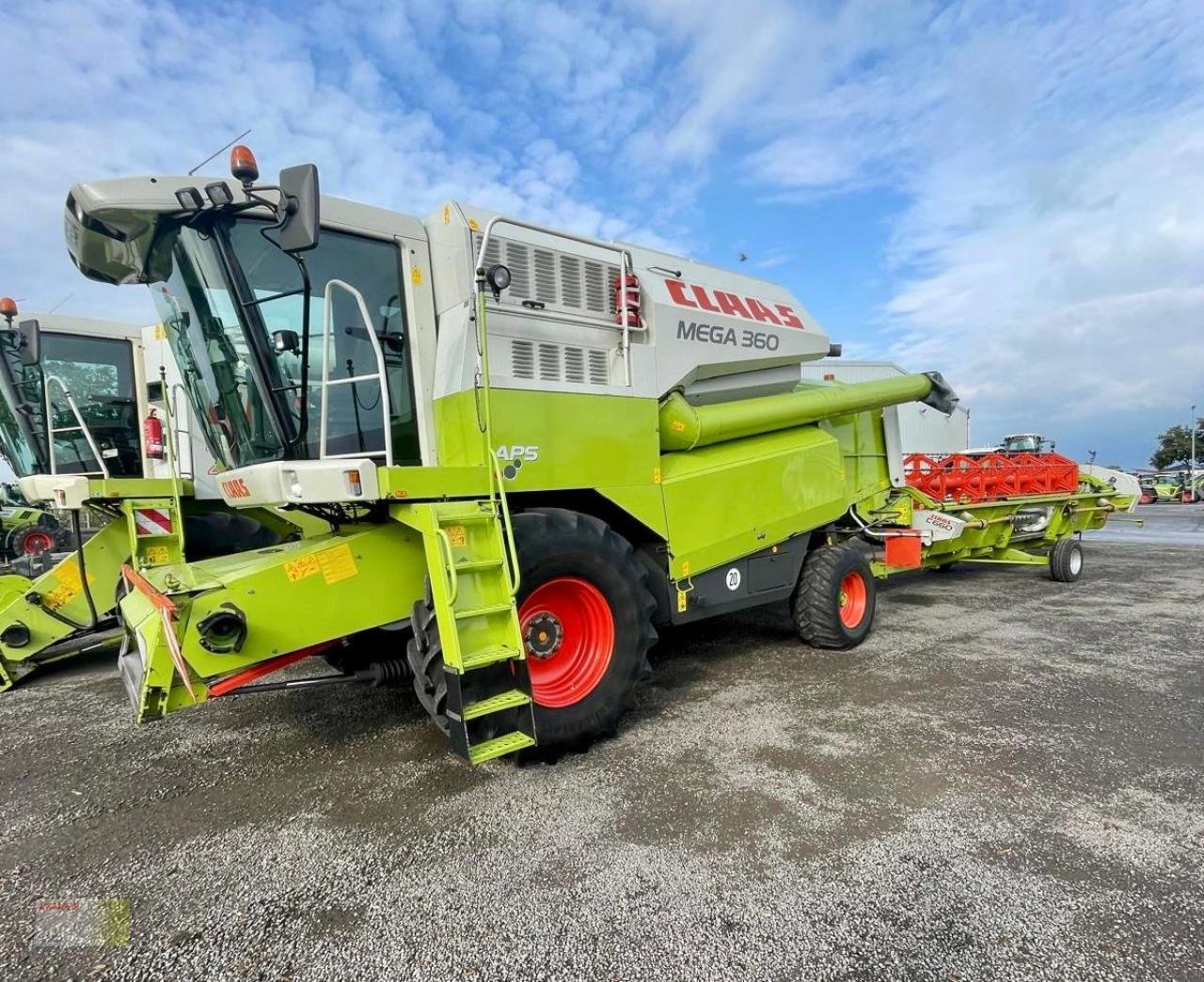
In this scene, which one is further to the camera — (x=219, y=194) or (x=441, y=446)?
(x=441, y=446)

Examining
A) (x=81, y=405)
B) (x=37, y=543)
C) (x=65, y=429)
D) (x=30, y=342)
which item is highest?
(x=30, y=342)

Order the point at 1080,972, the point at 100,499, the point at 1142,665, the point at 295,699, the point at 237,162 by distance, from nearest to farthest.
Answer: the point at 1080,972
the point at 237,162
the point at 295,699
the point at 1142,665
the point at 100,499

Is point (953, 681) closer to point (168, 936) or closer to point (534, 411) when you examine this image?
point (534, 411)

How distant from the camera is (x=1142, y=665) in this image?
4984 millimetres

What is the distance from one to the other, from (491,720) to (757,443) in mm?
3108

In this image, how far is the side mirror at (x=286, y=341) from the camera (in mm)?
3307

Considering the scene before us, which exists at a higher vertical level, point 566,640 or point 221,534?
Result: point 221,534

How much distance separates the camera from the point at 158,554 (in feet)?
17.5

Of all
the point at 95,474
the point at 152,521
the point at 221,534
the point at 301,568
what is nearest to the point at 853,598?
the point at 301,568

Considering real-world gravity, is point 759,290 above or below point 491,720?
above

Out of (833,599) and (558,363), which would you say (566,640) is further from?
(833,599)

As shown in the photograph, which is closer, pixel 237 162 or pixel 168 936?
pixel 168 936

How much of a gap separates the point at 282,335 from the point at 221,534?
369cm

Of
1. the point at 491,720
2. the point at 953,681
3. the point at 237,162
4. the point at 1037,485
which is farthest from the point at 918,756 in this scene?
the point at 1037,485
